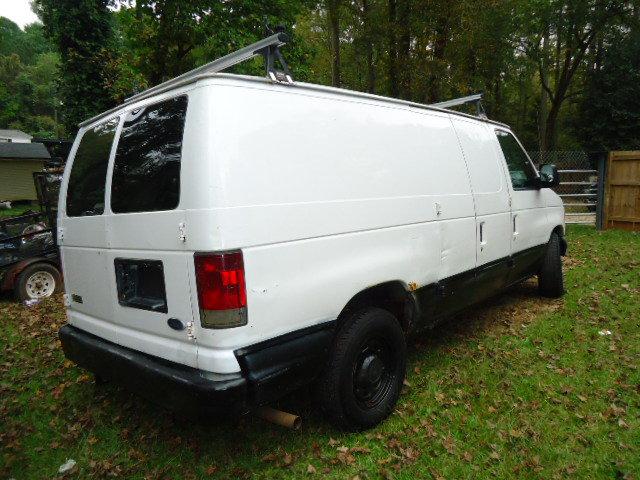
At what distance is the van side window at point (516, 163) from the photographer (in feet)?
14.9

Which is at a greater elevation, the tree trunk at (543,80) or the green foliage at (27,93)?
the green foliage at (27,93)

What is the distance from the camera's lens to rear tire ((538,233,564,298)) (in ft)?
17.7

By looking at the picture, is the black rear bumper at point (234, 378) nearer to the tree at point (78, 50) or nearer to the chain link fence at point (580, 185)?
the chain link fence at point (580, 185)

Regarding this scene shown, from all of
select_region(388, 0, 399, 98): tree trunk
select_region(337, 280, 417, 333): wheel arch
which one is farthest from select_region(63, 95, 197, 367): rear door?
select_region(388, 0, 399, 98): tree trunk

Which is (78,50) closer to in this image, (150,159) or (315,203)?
(150,159)

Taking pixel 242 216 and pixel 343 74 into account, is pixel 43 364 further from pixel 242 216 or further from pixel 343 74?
pixel 343 74

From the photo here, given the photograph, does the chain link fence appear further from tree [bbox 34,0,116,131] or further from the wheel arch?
tree [bbox 34,0,116,131]

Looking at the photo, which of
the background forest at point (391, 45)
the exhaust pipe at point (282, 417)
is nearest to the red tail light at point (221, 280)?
the exhaust pipe at point (282, 417)

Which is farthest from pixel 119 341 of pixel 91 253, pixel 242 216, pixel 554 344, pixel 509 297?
pixel 509 297

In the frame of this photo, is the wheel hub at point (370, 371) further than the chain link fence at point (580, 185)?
No

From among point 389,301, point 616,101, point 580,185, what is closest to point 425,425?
point 389,301

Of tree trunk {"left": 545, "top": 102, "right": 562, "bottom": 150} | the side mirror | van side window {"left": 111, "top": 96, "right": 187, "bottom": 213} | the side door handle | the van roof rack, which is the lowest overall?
the side door handle

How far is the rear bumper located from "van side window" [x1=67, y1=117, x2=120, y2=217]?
36.1 inches

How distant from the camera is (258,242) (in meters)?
2.22
